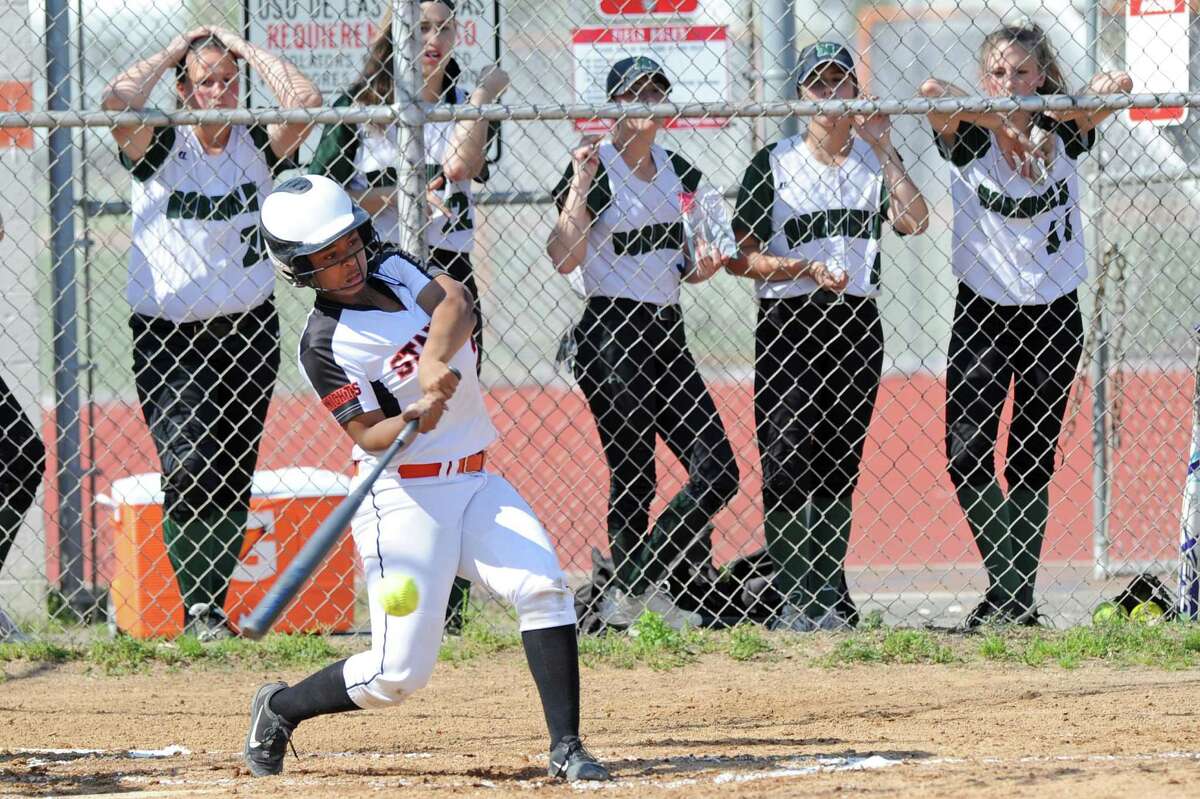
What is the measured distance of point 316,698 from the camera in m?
4.00

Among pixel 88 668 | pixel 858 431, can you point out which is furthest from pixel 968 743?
pixel 88 668

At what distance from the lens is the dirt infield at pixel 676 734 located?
12.4 ft

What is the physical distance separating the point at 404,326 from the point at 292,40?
2.84m

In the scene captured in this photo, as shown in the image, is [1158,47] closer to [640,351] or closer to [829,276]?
[829,276]

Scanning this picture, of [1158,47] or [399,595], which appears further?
[1158,47]

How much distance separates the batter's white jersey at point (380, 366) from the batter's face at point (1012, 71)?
→ 2.61 m

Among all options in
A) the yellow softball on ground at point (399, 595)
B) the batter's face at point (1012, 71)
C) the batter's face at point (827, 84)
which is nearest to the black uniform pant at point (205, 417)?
the yellow softball on ground at point (399, 595)

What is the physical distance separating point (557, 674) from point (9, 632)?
2992mm

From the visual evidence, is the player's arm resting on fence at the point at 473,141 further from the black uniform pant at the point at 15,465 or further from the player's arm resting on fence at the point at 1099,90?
the player's arm resting on fence at the point at 1099,90

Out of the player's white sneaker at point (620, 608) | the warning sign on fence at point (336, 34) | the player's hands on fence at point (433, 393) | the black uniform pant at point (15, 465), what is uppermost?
the warning sign on fence at point (336, 34)

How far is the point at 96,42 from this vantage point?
670 centimetres

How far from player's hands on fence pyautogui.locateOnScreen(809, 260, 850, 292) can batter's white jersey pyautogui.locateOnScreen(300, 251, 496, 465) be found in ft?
6.47

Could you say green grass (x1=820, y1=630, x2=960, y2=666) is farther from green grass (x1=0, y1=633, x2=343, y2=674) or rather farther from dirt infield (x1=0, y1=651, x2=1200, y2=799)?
green grass (x1=0, y1=633, x2=343, y2=674)

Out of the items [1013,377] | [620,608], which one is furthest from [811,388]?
[620,608]
